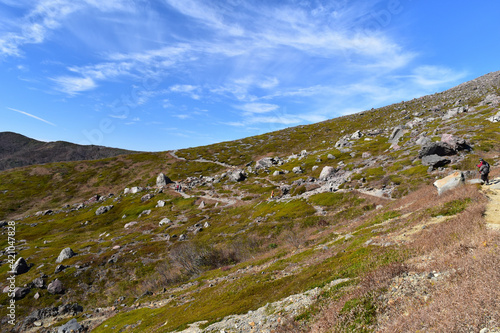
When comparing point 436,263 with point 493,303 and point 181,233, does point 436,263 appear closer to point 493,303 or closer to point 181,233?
point 493,303

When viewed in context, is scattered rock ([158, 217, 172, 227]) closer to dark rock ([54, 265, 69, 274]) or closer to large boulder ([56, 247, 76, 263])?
large boulder ([56, 247, 76, 263])

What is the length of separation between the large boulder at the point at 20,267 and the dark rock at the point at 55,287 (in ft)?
62.8

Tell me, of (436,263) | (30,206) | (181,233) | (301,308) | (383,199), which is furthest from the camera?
(30,206)

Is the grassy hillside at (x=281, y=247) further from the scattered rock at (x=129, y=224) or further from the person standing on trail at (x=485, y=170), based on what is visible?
the person standing on trail at (x=485, y=170)

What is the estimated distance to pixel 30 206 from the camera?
14912 centimetres

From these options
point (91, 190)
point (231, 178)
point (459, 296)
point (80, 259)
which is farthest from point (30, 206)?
point (459, 296)

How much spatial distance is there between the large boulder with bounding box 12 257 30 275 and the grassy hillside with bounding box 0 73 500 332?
5.68 feet

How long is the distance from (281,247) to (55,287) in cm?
5420

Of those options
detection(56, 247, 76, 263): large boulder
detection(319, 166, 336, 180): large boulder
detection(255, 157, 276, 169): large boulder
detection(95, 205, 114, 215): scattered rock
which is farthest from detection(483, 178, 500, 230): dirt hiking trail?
detection(95, 205, 114, 215): scattered rock

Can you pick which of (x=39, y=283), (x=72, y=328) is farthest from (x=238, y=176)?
(x=72, y=328)

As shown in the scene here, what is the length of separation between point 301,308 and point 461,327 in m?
9.07

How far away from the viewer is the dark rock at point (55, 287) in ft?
182

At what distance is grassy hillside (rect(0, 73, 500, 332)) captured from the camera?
11.4m

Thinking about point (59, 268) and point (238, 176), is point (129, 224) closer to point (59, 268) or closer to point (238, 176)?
point (59, 268)
